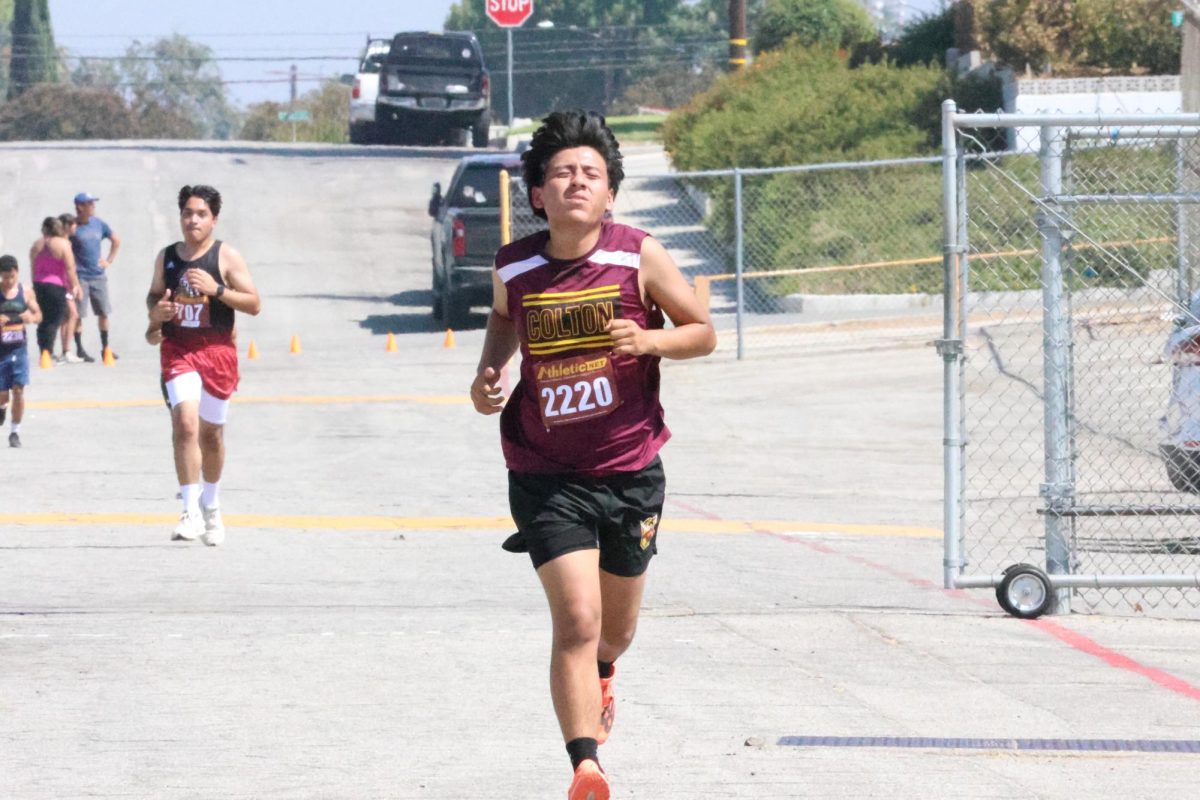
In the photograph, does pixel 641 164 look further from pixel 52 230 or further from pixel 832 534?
pixel 832 534

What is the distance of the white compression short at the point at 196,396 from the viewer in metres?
9.59

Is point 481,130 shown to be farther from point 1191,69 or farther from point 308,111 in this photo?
point 308,111

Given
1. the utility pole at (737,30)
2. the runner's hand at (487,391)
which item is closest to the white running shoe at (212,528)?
the runner's hand at (487,391)

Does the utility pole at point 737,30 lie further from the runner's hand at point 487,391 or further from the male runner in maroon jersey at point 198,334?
the runner's hand at point 487,391

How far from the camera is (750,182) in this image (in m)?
24.2

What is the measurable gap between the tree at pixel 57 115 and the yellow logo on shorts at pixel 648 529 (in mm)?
72965

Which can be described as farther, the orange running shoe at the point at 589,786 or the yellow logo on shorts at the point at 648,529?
the yellow logo on shorts at the point at 648,529

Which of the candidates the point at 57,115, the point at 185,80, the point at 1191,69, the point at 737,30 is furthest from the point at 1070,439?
the point at 185,80

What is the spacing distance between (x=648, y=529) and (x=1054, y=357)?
311 cm

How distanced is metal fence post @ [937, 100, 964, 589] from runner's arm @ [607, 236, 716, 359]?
8.71 feet

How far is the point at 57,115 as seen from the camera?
2923 inches

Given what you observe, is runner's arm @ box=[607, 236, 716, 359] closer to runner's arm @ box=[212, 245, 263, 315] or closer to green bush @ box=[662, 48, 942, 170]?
runner's arm @ box=[212, 245, 263, 315]

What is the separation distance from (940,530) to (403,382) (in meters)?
8.00

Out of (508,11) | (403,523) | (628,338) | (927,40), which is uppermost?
(508,11)
